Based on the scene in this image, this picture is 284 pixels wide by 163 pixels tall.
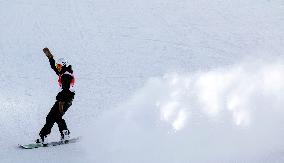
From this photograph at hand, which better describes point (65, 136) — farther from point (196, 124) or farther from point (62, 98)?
point (196, 124)

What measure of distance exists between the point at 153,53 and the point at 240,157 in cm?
885

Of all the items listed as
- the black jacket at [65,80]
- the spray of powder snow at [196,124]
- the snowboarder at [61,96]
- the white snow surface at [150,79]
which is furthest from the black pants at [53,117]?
the spray of powder snow at [196,124]

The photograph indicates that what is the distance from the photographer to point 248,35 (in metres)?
20.5

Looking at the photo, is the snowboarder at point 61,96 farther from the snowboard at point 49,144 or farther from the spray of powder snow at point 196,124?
the spray of powder snow at point 196,124

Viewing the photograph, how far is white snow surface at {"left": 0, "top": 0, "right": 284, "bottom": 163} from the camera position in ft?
31.1

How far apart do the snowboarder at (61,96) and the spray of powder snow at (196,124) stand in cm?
83

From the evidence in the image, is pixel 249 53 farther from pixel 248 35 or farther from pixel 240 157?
pixel 240 157

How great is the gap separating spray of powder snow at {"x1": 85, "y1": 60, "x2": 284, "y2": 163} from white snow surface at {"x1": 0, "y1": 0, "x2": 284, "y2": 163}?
25 mm

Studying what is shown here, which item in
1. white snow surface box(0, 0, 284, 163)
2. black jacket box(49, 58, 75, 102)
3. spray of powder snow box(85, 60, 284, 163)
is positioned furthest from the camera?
white snow surface box(0, 0, 284, 163)

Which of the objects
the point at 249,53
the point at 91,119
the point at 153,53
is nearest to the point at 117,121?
the point at 91,119

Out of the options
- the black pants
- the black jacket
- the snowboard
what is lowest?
the snowboard

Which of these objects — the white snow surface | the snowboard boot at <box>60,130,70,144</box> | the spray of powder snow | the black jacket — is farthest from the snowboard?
the black jacket

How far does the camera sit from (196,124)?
428 inches

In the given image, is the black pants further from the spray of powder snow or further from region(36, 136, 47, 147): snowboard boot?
the spray of powder snow
